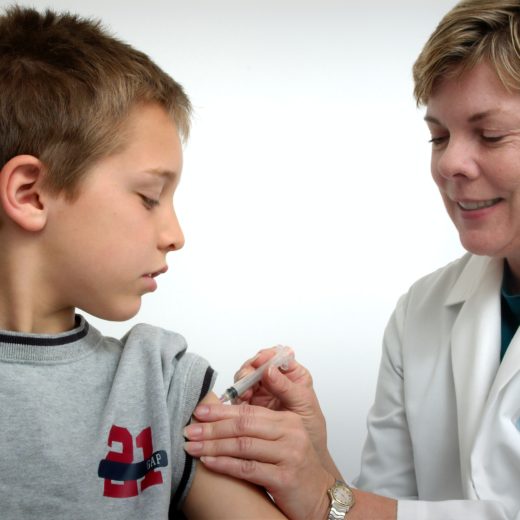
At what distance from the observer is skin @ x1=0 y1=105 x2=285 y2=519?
1.13 meters

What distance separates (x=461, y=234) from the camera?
148cm

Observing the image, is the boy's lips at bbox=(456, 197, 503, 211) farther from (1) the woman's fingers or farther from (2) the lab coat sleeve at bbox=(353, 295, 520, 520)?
(1) the woman's fingers

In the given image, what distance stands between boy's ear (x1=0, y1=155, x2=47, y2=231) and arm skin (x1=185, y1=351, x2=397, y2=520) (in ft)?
1.30

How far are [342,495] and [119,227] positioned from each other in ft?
2.05

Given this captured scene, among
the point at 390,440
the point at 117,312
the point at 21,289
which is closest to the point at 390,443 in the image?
the point at 390,440

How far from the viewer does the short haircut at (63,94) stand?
44.1 inches

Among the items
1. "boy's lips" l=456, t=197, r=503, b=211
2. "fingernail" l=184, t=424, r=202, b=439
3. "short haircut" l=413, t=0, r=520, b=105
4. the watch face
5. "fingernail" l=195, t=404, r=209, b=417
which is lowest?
the watch face

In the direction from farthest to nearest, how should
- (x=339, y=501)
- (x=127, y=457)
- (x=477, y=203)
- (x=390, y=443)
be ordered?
(x=390, y=443) < (x=477, y=203) < (x=339, y=501) < (x=127, y=457)

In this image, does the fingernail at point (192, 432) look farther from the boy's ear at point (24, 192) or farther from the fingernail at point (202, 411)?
the boy's ear at point (24, 192)

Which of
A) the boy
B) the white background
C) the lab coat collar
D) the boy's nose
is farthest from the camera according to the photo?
the white background

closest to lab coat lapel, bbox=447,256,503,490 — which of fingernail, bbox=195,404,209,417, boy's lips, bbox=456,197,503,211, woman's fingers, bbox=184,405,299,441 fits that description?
boy's lips, bbox=456,197,503,211

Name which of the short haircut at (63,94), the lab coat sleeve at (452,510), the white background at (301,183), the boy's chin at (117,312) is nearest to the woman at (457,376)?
the lab coat sleeve at (452,510)

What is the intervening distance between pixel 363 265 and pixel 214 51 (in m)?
0.81

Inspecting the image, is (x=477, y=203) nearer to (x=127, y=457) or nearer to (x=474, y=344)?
(x=474, y=344)
